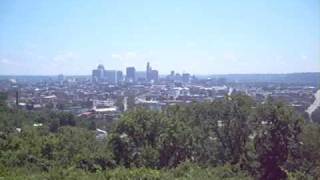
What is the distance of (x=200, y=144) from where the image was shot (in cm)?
1703

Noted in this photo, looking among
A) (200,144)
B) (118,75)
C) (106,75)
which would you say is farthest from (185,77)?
(200,144)

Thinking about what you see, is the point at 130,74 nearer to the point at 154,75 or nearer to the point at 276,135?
the point at 154,75

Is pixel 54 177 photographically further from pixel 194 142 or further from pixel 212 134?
pixel 212 134

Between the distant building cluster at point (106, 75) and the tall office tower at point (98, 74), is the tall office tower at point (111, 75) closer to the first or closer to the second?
the distant building cluster at point (106, 75)

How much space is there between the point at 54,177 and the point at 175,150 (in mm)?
6964

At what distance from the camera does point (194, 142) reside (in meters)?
16.5

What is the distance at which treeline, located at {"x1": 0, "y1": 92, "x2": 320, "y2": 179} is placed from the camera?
1459 cm

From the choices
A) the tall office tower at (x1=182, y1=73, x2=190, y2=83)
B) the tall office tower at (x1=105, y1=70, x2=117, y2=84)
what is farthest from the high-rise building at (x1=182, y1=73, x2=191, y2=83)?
the tall office tower at (x1=105, y1=70, x2=117, y2=84)

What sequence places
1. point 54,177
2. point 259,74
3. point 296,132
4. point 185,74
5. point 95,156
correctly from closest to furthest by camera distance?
Answer: point 54,177, point 95,156, point 296,132, point 185,74, point 259,74

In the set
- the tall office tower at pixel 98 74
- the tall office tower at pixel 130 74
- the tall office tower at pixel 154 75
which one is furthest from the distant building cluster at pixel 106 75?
the tall office tower at pixel 154 75

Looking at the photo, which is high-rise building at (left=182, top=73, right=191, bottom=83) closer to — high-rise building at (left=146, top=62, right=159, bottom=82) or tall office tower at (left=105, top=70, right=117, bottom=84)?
high-rise building at (left=146, top=62, right=159, bottom=82)

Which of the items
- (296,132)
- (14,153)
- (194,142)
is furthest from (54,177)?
(296,132)

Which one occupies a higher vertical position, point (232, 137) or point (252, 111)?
point (252, 111)

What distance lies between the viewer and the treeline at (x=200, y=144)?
14.6 metres
